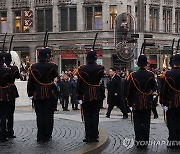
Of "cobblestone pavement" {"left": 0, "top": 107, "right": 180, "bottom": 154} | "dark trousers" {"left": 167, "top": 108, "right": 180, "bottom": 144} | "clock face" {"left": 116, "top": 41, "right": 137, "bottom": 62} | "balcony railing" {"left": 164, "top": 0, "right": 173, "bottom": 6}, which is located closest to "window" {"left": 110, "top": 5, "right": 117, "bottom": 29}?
"balcony railing" {"left": 164, "top": 0, "right": 173, "bottom": 6}

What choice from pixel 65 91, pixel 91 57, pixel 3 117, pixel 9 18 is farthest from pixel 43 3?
pixel 3 117

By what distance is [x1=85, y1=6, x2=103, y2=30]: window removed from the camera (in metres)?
48.5

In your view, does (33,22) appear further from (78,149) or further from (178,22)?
(78,149)

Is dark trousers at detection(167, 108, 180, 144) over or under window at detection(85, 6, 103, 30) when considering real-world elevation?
under

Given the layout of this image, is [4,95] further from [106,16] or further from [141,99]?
[106,16]

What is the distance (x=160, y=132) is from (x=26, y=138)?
400cm

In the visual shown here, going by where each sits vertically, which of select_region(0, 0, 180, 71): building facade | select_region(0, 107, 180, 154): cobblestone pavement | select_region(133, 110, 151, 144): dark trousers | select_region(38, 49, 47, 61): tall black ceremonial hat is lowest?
select_region(0, 107, 180, 154): cobblestone pavement

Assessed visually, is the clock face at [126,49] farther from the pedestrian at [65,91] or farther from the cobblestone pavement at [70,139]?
the cobblestone pavement at [70,139]

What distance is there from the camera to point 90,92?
10.8m

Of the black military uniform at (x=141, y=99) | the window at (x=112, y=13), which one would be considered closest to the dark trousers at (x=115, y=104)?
the black military uniform at (x=141, y=99)

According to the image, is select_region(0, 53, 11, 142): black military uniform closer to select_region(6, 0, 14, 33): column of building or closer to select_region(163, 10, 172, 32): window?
select_region(6, 0, 14, 33): column of building

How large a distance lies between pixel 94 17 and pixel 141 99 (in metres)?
38.5

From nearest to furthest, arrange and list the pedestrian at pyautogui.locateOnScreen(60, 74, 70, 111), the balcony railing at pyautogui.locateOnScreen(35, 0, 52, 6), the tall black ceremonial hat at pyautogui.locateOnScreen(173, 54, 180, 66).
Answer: the tall black ceremonial hat at pyautogui.locateOnScreen(173, 54, 180, 66), the pedestrian at pyautogui.locateOnScreen(60, 74, 70, 111), the balcony railing at pyautogui.locateOnScreen(35, 0, 52, 6)

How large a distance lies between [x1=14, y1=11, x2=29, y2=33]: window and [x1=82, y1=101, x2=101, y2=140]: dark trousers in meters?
41.4
